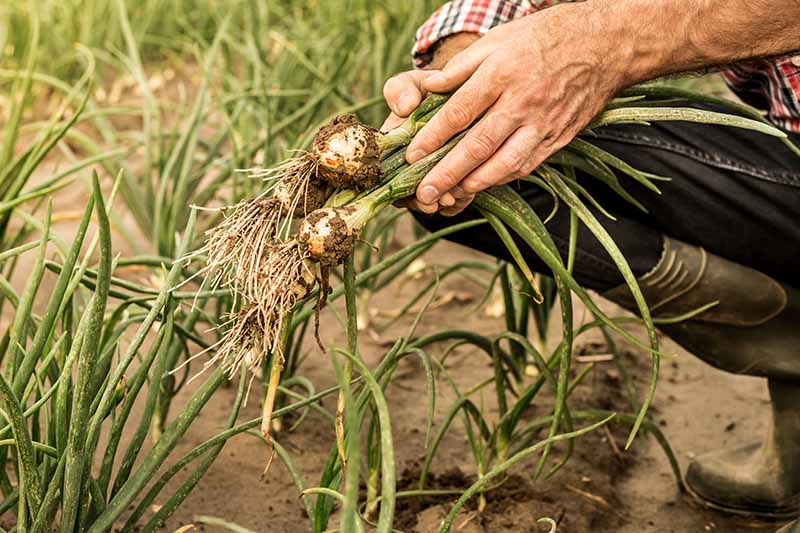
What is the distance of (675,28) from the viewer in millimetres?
1146

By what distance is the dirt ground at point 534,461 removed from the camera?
138cm

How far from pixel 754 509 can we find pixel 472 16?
2.93ft

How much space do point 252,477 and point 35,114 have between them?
235 cm

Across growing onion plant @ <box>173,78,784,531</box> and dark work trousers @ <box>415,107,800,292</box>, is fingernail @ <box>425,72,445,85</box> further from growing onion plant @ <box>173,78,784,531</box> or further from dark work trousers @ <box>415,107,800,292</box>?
dark work trousers @ <box>415,107,800,292</box>

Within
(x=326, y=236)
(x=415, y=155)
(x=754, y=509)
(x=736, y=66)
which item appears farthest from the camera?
(x=754, y=509)

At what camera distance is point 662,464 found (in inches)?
62.6

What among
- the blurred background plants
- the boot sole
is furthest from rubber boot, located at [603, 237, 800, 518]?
the blurred background plants

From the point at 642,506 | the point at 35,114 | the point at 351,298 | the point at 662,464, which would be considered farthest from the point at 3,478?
the point at 35,114

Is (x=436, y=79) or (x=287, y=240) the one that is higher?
(x=436, y=79)

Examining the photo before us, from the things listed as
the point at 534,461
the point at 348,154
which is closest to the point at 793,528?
the point at 534,461

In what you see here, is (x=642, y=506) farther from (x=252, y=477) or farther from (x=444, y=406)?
(x=252, y=477)

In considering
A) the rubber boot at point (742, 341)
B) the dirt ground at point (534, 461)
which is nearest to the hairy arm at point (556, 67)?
the rubber boot at point (742, 341)

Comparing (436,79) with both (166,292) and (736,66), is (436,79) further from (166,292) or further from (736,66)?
(736,66)

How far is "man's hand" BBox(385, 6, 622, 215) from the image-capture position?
3.52ft
